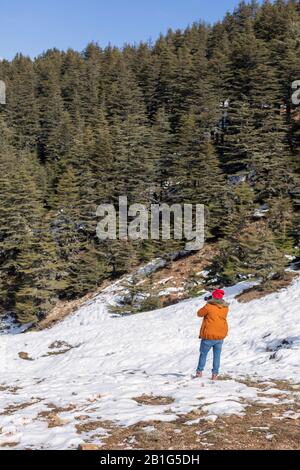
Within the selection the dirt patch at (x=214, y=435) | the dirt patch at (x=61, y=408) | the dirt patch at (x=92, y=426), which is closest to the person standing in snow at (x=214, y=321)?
the dirt patch at (x=214, y=435)

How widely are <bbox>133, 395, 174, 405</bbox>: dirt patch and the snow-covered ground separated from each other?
0.61 feet

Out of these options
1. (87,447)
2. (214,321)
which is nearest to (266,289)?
(214,321)

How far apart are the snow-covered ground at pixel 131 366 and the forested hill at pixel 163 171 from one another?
4.63 meters

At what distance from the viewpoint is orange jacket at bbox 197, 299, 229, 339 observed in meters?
11.0

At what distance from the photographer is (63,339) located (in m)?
24.6

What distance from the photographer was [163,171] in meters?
48.2

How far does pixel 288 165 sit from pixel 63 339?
2432cm

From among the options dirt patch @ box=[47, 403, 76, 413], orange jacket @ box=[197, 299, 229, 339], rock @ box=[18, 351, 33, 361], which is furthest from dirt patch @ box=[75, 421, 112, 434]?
rock @ box=[18, 351, 33, 361]

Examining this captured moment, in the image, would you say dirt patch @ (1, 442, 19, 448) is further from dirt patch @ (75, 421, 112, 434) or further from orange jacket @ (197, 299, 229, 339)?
orange jacket @ (197, 299, 229, 339)

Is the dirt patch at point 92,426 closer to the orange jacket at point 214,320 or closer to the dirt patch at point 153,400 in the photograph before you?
the dirt patch at point 153,400

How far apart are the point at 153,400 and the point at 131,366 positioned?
26.8 feet
